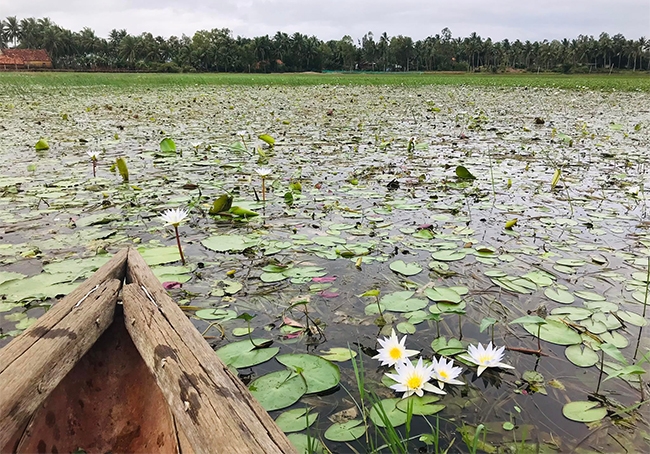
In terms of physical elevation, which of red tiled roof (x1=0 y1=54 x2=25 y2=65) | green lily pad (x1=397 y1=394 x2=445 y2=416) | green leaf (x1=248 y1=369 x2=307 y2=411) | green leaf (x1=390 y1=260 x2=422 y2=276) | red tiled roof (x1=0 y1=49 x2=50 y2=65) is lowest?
green lily pad (x1=397 y1=394 x2=445 y2=416)

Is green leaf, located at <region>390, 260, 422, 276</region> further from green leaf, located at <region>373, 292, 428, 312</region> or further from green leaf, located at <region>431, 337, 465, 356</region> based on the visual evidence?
green leaf, located at <region>431, 337, 465, 356</region>

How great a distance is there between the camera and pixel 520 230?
2.44 meters

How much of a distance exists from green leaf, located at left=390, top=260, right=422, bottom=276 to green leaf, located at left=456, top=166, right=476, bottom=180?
164 centimetres

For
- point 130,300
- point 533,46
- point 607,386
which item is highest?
point 533,46

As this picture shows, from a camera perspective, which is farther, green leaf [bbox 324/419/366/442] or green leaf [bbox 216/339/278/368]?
green leaf [bbox 216/339/278/368]

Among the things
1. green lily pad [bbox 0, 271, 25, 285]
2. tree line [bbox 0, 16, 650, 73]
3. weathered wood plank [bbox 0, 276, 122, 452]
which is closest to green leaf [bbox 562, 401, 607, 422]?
weathered wood plank [bbox 0, 276, 122, 452]

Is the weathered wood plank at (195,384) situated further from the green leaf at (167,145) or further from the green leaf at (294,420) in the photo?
the green leaf at (167,145)

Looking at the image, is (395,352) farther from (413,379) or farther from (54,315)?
(54,315)

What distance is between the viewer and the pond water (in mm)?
1219

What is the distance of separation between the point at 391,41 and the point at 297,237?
71.6 meters

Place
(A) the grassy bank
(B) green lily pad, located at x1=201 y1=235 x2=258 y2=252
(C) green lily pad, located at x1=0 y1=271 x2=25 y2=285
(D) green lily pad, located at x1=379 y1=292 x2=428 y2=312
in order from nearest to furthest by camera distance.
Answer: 1. (D) green lily pad, located at x1=379 y1=292 x2=428 y2=312
2. (C) green lily pad, located at x1=0 y1=271 x2=25 y2=285
3. (B) green lily pad, located at x1=201 y1=235 x2=258 y2=252
4. (A) the grassy bank

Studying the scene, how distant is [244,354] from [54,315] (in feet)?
1.76

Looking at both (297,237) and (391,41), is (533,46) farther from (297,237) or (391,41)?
(297,237)

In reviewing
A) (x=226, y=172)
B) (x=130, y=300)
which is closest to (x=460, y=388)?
(x=130, y=300)
